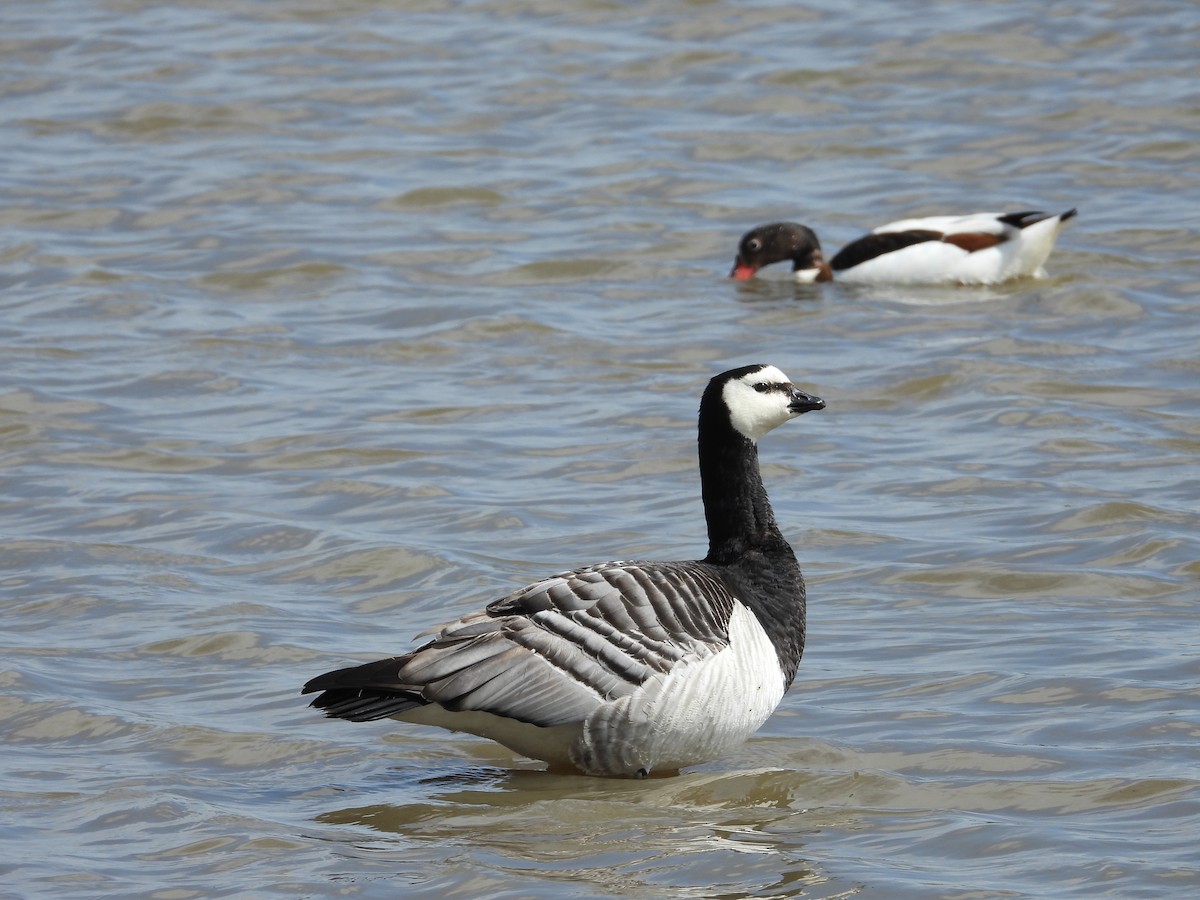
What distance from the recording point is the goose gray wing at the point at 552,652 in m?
6.86

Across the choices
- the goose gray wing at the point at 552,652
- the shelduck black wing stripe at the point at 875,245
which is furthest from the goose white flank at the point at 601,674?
the shelduck black wing stripe at the point at 875,245

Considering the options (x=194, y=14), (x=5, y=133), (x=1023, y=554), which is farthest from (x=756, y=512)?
(x=194, y=14)

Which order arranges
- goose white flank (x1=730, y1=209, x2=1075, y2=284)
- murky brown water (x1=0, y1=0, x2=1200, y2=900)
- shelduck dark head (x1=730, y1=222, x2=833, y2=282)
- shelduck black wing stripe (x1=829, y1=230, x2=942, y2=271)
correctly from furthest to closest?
shelduck dark head (x1=730, y1=222, x2=833, y2=282), shelduck black wing stripe (x1=829, y1=230, x2=942, y2=271), goose white flank (x1=730, y1=209, x2=1075, y2=284), murky brown water (x1=0, y1=0, x2=1200, y2=900)

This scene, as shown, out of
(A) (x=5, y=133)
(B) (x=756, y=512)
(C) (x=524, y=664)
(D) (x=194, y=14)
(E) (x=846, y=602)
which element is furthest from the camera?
(D) (x=194, y=14)

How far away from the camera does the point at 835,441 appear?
39.4ft

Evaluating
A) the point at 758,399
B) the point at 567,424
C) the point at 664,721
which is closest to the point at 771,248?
the point at 567,424

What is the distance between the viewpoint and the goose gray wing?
6.86 meters

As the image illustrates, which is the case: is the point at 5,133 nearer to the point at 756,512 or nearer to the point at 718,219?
the point at 718,219

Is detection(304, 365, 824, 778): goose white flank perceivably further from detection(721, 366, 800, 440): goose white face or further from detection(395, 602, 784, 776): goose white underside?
detection(721, 366, 800, 440): goose white face

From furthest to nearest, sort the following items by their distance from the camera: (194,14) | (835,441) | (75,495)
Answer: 1. (194,14)
2. (835,441)
3. (75,495)

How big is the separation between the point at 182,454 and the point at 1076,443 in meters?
5.57

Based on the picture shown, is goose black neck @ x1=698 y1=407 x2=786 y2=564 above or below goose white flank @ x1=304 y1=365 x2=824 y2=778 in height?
above

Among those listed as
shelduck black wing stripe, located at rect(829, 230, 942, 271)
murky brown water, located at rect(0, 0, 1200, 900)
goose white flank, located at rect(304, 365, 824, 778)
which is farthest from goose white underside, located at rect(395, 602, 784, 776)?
shelduck black wing stripe, located at rect(829, 230, 942, 271)

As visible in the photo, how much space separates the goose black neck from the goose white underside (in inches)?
28.1
